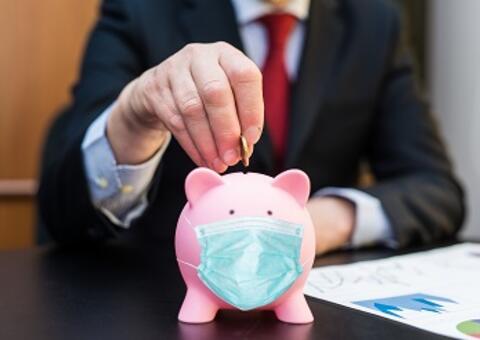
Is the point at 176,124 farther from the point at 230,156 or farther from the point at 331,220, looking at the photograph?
the point at 331,220

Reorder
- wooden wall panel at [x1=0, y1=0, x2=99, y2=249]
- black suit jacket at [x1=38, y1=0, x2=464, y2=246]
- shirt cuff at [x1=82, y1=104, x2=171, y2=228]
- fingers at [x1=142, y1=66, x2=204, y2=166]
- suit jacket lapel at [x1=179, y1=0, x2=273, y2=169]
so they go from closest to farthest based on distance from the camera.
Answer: fingers at [x1=142, y1=66, x2=204, y2=166], shirt cuff at [x1=82, y1=104, x2=171, y2=228], black suit jacket at [x1=38, y1=0, x2=464, y2=246], suit jacket lapel at [x1=179, y1=0, x2=273, y2=169], wooden wall panel at [x1=0, y1=0, x2=99, y2=249]

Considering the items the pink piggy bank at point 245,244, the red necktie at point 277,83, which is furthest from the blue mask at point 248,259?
the red necktie at point 277,83

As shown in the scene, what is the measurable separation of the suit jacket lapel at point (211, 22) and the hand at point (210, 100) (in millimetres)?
420

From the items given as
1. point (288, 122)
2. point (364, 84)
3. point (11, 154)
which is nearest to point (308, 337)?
point (288, 122)

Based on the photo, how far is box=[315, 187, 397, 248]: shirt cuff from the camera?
0.90m

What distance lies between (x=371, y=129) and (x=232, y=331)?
0.77 metres

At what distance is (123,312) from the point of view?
532mm

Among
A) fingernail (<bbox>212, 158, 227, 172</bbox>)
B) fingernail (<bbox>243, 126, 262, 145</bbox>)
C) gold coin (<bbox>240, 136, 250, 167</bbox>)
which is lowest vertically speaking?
fingernail (<bbox>212, 158, 227, 172</bbox>)

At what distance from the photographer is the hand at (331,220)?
0.85m

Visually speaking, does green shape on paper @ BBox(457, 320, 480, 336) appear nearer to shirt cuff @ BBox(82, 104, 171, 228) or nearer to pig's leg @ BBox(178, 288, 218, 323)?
pig's leg @ BBox(178, 288, 218, 323)

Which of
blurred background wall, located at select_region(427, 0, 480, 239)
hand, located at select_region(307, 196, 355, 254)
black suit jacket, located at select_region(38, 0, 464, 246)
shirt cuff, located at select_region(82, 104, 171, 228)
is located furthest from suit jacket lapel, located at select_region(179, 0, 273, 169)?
blurred background wall, located at select_region(427, 0, 480, 239)

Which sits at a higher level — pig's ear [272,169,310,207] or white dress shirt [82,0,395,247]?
pig's ear [272,169,310,207]

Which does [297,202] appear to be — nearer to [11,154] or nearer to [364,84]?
[364,84]

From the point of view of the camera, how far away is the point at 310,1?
1.12m
